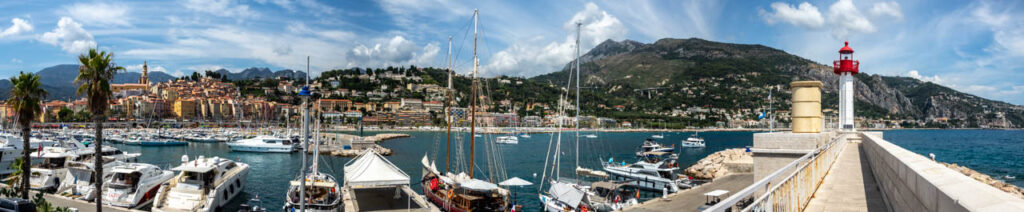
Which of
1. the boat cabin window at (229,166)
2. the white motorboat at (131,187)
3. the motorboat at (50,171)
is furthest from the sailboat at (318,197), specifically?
the motorboat at (50,171)

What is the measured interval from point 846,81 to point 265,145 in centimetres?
4815

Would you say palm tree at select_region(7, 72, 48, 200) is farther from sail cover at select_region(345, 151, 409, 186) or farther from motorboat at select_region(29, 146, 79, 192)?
sail cover at select_region(345, 151, 409, 186)

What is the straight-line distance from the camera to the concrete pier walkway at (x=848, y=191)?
542 centimetres

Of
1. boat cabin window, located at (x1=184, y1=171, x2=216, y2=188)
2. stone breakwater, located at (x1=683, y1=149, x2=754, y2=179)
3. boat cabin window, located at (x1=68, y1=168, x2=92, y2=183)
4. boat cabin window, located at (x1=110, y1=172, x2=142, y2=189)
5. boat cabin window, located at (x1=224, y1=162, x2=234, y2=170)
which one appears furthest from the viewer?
stone breakwater, located at (x1=683, y1=149, x2=754, y2=179)

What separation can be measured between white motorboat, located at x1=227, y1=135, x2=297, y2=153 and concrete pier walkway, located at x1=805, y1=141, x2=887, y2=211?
4861cm

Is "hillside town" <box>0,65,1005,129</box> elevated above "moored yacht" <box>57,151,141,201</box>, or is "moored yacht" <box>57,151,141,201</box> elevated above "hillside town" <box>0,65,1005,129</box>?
"hillside town" <box>0,65,1005,129</box>

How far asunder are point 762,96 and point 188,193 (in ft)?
501

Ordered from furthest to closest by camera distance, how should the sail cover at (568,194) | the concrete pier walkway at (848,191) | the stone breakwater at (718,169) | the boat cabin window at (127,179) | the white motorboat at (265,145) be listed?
1. the white motorboat at (265,145)
2. the stone breakwater at (718,169)
3. the sail cover at (568,194)
4. the boat cabin window at (127,179)
5. the concrete pier walkway at (848,191)

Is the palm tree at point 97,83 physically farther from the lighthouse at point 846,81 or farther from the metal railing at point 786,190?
the lighthouse at point 846,81

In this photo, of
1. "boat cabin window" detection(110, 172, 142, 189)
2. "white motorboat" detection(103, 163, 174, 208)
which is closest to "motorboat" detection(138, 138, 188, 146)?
"white motorboat" detection(103, 163, 174, 208)

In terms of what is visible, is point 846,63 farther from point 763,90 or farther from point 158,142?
point 763,90

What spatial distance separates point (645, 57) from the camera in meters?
193

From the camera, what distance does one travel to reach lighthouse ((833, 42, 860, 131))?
800 inches

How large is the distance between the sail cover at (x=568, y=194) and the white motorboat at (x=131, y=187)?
544 inches
